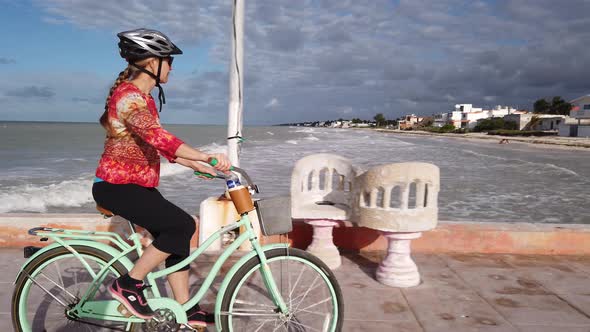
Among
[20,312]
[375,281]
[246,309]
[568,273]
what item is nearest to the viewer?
[246,309]

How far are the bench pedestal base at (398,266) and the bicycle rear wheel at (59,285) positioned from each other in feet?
7.79

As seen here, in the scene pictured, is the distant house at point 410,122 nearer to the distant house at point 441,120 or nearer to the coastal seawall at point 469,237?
the distant house at point 441,120

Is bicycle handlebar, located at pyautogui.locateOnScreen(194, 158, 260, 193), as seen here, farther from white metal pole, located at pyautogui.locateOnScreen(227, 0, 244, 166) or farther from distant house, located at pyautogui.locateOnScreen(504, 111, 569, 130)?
distant house, located at pyautogui.locateOnScreen(504, 111, 569, 130)

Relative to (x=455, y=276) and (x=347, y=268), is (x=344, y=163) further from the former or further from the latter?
(x=455, y=276)

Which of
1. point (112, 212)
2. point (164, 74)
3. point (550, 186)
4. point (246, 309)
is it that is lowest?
point (550, 186)

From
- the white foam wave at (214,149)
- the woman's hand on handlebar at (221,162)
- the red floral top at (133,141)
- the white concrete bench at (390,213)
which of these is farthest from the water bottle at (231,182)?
the white foam wave at (214,149)

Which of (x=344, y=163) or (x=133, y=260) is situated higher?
(x=344, y=163)

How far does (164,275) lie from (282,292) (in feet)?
2.35

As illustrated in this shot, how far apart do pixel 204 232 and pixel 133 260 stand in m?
2.17

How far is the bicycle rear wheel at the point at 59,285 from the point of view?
278 centimetres

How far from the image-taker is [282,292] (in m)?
2.82

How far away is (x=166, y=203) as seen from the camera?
269 centimetres

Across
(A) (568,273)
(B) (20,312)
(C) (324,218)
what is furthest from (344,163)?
(B) (20,312)

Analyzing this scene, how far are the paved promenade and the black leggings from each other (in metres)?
1.42
